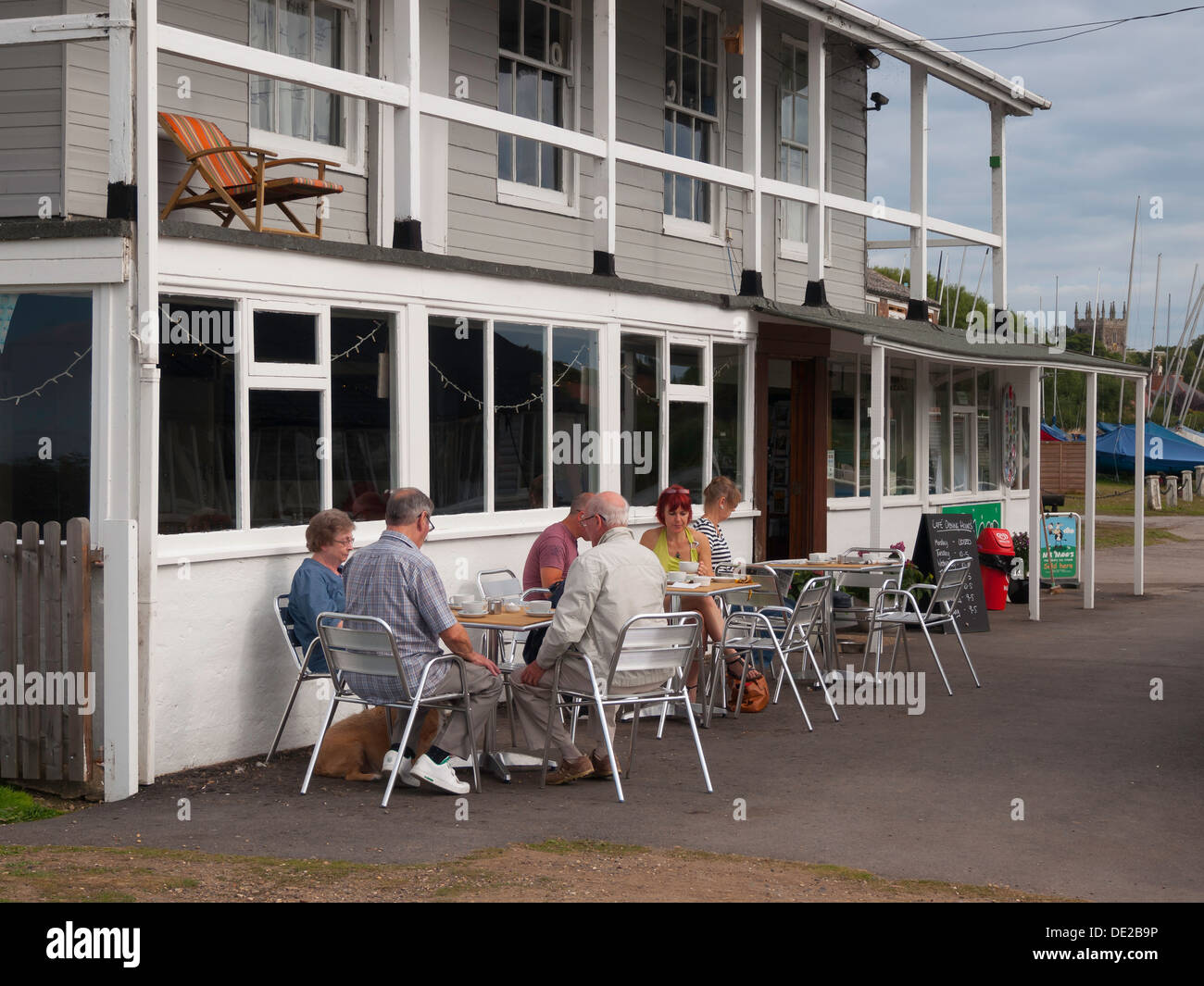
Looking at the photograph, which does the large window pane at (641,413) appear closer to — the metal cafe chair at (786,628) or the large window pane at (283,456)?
the metal cafe chair at (786,628)

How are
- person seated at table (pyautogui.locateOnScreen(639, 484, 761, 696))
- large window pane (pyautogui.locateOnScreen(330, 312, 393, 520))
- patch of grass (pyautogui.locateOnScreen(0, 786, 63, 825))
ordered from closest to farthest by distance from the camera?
patch of grass (pyautogui.locateOnScreen(0, 786, 63, 825))
large window pane (pyautogui.locateOnScreen(330, 312, 393, 520))
person seated at table (pyautogui.locateOnScreen(639, 484, 761, 696))

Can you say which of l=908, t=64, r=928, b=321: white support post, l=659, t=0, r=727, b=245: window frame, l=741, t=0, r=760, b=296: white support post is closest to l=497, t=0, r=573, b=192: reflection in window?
l=741, t=0, r=760, b=296: white support post

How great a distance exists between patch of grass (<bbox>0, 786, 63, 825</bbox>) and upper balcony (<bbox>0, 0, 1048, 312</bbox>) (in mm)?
3058

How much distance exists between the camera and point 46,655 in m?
7.33

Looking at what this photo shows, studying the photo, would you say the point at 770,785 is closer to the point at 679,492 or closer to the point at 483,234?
the point at 679,492

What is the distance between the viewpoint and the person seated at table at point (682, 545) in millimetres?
9594

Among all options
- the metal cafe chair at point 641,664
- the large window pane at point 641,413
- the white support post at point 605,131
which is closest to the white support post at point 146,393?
the metal cafe chair at point 641,664

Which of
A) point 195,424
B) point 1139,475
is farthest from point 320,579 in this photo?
point 1139,475

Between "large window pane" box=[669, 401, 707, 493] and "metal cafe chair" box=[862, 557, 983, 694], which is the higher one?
"large window pane" box=[669, 401, 707, 493]

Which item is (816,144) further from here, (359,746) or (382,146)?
(359,746)

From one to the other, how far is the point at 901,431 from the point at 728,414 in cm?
449

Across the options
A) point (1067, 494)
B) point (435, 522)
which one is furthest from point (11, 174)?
point (1067, 494)

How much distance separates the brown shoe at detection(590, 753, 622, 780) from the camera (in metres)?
7.62

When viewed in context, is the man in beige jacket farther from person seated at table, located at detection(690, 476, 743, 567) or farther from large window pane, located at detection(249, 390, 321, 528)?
person seated at table, located at detection(690, 476, 743, 567)
